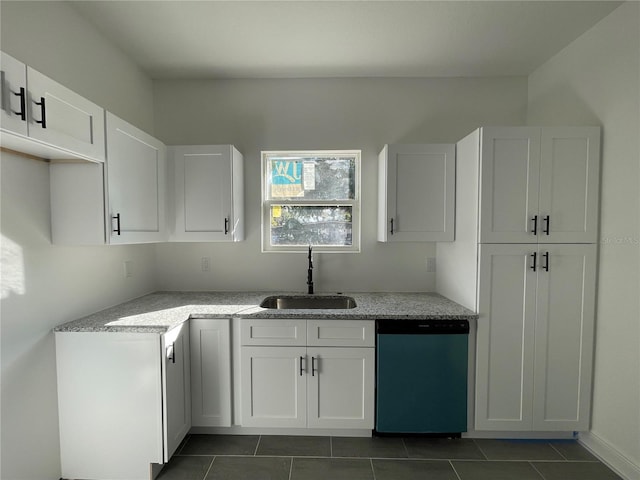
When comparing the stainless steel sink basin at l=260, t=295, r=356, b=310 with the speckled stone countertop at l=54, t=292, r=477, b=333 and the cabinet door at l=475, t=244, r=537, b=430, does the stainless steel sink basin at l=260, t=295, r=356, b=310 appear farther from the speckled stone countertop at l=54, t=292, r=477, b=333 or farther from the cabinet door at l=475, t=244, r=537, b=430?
the cabinet door at l=475, t=244, r=537, b=430

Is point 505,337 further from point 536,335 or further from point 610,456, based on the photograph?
point 610,456

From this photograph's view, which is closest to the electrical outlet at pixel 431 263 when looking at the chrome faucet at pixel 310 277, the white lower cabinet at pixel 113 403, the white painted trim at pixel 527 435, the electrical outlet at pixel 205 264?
the chrome faucet at pixel 310 277

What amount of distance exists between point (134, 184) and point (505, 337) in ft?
8.30

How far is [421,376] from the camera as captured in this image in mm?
2023

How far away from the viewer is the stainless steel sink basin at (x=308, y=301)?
2.56 metres

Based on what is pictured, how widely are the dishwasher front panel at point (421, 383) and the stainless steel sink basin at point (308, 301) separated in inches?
24.6

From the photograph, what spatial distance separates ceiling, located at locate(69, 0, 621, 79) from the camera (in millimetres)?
1808

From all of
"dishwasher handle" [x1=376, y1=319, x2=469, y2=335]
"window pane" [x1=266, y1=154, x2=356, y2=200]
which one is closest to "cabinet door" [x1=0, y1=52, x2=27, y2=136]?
"window pane" [x1=266, y1=154, x2=356, y2=200]

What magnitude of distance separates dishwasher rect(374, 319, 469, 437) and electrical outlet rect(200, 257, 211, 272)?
1.55 m

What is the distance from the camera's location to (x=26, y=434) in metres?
1.55

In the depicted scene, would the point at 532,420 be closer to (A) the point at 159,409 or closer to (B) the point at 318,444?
(B) the point at 318,444

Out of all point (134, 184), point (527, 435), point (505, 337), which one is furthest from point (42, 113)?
point (527, 435)

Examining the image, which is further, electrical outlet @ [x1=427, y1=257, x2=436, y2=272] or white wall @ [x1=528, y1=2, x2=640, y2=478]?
electrical outlet @ [x1=427, y1=257, x2=436, y2=272]

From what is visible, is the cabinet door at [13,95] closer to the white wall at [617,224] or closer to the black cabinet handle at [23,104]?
the black cabinet handle at [23,104]
